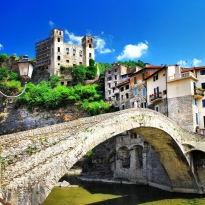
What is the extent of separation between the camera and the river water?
17109 mm

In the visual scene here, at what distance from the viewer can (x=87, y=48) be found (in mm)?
59188

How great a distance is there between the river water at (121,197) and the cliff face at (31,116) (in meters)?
21.2

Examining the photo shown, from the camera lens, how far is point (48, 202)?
17344 mm

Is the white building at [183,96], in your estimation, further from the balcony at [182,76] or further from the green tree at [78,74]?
the green tree at [78,74]

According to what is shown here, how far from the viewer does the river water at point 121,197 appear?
56.1 feet

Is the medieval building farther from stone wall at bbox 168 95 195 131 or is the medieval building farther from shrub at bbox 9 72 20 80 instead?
stone wall at bbox 168 95 195 131

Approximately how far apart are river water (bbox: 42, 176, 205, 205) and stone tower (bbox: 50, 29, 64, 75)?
3663cm

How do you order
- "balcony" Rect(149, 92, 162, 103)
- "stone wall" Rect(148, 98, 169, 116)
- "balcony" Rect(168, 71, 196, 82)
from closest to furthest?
"balcony" Rect(168, 71, 196, 82), "stone wall" Rect(148, 98, 169, 116), "balcony" Rect(149, 92, 162, 103)

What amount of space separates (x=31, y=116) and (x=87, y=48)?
22.5 meters

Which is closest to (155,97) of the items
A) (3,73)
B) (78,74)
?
(78,74)

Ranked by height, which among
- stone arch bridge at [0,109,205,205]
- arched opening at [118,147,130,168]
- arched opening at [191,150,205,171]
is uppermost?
stone arch bridge at [0,109,205,205]

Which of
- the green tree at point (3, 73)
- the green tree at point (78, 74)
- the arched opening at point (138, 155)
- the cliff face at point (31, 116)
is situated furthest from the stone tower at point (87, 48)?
the arched opening at point (138, 155)

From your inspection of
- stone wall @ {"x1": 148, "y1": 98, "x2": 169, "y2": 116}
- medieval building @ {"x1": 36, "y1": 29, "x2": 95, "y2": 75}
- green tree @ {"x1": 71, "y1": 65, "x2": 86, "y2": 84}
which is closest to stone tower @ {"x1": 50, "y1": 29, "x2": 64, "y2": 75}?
medieval building @ {"x1": 36, "y1": 29, "x2": 95, "y2": 75}

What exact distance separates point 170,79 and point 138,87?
23.5 feet
